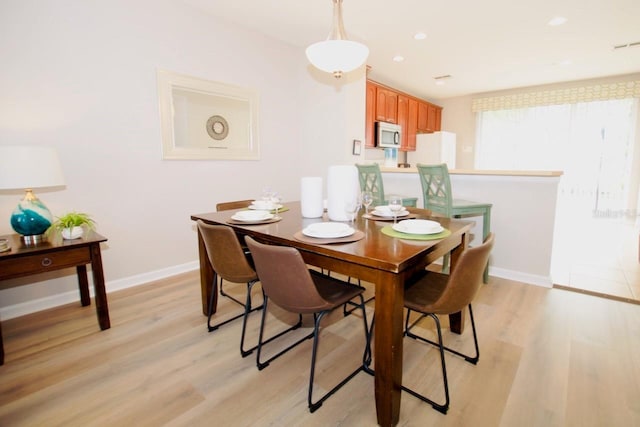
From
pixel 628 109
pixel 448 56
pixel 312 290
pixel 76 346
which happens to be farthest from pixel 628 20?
pixel 76 346

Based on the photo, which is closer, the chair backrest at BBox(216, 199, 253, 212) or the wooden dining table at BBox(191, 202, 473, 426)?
the wooden dining table at BBox(191, 202, 473, 426)

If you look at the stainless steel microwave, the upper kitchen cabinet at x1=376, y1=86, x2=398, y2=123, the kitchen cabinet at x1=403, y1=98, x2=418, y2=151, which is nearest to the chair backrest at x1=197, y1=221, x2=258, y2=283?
the stainless steel microwave

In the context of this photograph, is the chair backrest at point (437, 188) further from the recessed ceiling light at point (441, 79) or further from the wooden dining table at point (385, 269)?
the recessed ceiling light at point (441, 79)

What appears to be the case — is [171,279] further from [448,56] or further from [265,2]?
[448,56]

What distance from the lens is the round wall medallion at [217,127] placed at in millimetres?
3221

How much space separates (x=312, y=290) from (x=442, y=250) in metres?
0.64

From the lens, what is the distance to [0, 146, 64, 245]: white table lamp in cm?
179

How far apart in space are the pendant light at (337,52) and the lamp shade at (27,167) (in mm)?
1749

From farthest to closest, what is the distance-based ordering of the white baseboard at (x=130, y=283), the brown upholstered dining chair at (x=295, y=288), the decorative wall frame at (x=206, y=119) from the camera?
the decorative wall frame at (x=206, y=119), the white baseboard at (x=130, y=283), the brown upholstered dining chair at (x=295, y=288)

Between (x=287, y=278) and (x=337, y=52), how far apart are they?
1.44 m

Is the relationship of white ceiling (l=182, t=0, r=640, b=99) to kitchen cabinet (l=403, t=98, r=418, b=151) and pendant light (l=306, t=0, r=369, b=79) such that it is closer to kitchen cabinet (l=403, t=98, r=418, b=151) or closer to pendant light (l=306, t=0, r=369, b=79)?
kitchen cabinet (l=403, t=98, r=418, b=151)

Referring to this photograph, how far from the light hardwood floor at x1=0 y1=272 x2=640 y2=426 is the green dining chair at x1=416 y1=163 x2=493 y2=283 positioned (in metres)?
0.79

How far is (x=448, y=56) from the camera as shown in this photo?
4312 mm

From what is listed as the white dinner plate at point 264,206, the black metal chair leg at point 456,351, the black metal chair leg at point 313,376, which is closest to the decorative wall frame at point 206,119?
the white dinner plate at point 264,206
